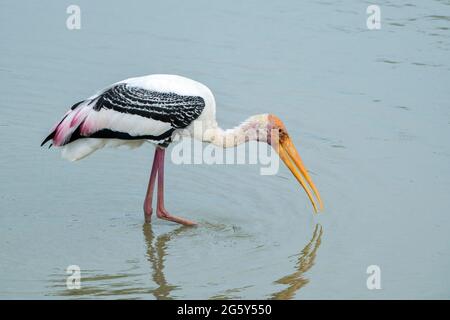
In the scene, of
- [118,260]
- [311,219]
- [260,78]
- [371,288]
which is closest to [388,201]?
[311,219]

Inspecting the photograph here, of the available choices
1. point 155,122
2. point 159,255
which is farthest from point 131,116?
point 159,255

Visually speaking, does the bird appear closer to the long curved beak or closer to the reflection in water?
the long curved beak

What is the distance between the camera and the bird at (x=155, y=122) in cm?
988

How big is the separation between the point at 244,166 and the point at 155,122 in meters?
1.82

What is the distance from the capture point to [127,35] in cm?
1528

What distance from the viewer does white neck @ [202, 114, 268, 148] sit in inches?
393

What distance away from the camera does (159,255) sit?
9359mm

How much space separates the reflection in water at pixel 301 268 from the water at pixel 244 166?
0.02m

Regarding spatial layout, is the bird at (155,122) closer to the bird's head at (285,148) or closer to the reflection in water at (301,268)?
the bird's head at (285,148)
